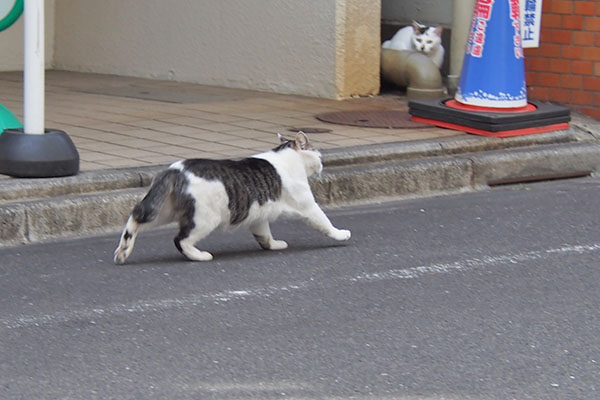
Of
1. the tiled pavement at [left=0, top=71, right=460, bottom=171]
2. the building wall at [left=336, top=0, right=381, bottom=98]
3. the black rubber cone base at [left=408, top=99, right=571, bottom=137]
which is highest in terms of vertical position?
the building wall at [left=336, top=0, right=381, bottom=98]

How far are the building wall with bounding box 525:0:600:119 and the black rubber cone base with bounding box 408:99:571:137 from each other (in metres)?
0.79

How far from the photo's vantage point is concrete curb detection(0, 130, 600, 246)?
652cm

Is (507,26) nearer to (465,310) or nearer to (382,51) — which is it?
(382,51)

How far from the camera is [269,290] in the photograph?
545cm

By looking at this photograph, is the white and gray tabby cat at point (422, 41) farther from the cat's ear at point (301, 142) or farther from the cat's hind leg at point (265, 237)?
the cat's hind leg at point (265, 237)

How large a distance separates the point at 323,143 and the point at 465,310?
11.0ft

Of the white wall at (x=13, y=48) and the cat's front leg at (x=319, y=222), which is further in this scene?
the white wall at (x=13, y=48)

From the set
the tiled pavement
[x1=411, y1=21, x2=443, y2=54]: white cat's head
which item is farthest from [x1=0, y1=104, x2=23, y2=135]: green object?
[x1=411, y1=21, x2=443, y2=54]: white cat's head

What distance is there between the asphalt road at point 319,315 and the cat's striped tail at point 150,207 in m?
0.11

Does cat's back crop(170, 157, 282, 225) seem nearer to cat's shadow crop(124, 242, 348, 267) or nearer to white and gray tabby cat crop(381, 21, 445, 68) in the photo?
cat's shadow crop(124, 242, 348, 267)

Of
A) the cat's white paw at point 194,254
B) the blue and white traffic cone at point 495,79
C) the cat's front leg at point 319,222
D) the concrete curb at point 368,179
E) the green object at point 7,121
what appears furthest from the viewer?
the blue and white traffic cone at point 495,79

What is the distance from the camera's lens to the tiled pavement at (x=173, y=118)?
7.97 meters

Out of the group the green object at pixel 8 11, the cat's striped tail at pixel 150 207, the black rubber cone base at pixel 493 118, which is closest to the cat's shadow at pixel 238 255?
the cat's striped tail at pixel 150 207

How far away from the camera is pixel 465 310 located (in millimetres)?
5172
